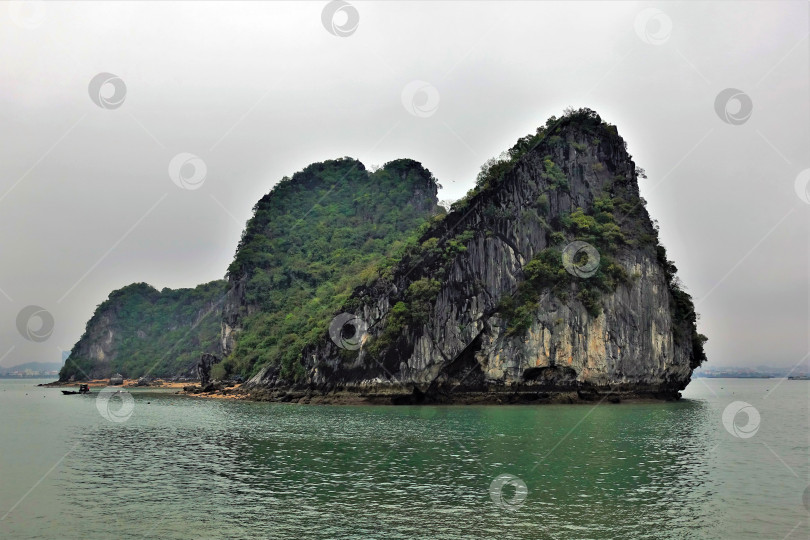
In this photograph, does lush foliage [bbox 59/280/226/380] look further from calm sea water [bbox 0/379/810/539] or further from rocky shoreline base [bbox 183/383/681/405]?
calm sea water [bbox 0/379/810/539]

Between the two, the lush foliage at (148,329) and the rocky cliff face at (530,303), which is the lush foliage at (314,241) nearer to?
the rocky cliff face at (530,303)

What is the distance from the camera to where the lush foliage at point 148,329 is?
486 feet

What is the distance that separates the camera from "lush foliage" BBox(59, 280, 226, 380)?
148 m

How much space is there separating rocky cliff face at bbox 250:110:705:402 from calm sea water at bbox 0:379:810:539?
69.0 ft

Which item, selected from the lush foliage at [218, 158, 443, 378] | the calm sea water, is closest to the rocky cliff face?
the lush foliage at [218, 158, 443, 378]

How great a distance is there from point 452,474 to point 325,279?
256 feet

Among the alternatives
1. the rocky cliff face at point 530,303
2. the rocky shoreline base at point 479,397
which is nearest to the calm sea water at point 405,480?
the rocky shoreline base at point 479,397

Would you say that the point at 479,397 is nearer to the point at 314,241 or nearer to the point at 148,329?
the point at 314,241

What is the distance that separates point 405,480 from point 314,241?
8857 centimetres

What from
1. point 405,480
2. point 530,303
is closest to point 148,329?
point 530,303

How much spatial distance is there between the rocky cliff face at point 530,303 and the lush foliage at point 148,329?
8506cm

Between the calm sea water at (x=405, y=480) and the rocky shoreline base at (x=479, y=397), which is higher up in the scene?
the rocky shoreline base at (x=479, y=397)

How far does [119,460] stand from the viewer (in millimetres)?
26297

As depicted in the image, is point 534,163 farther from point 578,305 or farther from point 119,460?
point 119,460
